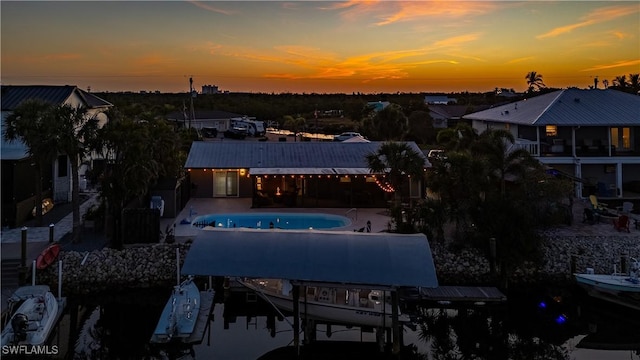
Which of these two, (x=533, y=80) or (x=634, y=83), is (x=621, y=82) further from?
(x=533, y=80)

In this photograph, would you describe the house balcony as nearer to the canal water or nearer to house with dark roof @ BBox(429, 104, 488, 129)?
the canal water

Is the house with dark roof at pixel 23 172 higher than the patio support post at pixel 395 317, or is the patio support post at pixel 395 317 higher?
the house with dark roof at pixel 23 172

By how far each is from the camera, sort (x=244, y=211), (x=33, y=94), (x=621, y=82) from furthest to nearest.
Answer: (x=621, y=82) → (x=33, y=94) → (x=244, y=211)

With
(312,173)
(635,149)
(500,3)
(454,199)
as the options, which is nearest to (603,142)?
(635,149)

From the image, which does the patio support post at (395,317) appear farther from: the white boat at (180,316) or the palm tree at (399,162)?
the palm tree at (399,162)

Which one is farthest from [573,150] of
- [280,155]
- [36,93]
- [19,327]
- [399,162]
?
[36,93]

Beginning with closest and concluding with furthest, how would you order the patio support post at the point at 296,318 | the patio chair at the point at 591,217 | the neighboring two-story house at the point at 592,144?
the patio support post at the point at 296,318 → the patio chair at the point at 591,217 → the neighboring two-story house at the point at 592,144

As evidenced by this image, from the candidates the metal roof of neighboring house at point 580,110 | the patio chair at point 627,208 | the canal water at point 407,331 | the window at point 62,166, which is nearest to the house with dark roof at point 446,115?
the metal roof of neighboring house at point 580,110
